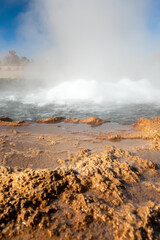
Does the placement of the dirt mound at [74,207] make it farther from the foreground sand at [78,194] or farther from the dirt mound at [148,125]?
the dirt mound at [148,125]

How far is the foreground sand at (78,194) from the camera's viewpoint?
4.44 ft

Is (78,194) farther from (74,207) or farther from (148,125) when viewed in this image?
(148,125)

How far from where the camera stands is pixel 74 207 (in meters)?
1.56

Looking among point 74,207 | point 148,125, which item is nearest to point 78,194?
point 74,207

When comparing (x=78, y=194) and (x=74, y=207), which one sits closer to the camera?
(x=74, y=207)

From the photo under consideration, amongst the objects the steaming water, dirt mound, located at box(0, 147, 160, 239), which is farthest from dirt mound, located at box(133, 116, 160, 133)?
dirt mound, located at box(0, 147, 160, 239)

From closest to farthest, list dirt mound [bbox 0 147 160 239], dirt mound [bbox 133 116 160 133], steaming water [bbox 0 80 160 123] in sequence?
dirt mound [bbox 0 147 160 239] < dirt mound [bbox 133 116 160 133] < steaming water [bbox 0 80 160 123]

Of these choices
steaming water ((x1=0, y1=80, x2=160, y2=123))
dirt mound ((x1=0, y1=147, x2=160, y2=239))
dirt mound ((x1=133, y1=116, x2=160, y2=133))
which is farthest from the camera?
steaming water ((x1=0, y1=80, x2=160, y2=123))

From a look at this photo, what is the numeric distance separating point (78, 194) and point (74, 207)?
16cm

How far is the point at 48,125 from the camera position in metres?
4.77

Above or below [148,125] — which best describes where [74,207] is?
below

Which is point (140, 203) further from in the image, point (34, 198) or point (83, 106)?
point (83, 106)

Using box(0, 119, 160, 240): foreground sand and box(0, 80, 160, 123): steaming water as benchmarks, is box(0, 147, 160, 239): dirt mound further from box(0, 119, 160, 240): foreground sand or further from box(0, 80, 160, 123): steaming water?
box(0, 80, 160, 123): steaming water

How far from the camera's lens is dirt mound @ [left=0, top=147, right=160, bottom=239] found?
52.6 inches
